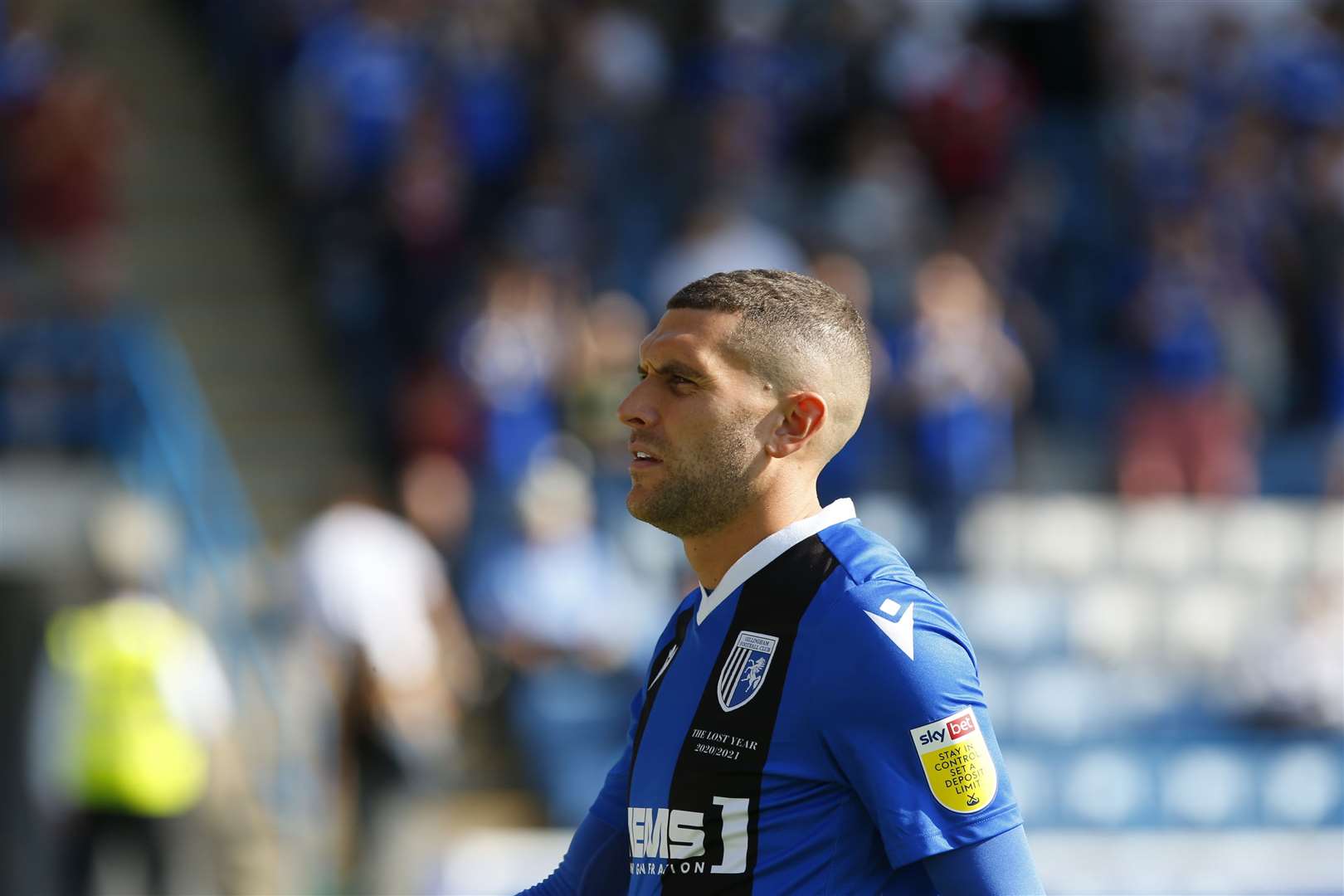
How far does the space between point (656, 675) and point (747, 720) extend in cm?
36

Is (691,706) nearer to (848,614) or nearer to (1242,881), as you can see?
(848,614)

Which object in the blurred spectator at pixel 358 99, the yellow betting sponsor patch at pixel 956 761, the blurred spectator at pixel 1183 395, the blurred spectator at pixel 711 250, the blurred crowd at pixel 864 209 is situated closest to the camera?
the yellow betting sponsor patch at pixel 956 761

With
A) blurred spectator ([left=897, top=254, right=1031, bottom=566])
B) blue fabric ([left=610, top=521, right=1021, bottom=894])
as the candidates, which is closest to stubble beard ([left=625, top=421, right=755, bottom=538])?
blue fabric ([left=610, top=521, right=1021, bottom=894])

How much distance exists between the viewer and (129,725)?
8.05 metres

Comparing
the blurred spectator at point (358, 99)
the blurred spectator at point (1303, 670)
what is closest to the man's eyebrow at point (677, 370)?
the blurred spectator at point (1303, 670)

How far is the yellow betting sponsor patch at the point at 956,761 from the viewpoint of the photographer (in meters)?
2.42

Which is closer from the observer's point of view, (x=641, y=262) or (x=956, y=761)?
(x=956, y=761)

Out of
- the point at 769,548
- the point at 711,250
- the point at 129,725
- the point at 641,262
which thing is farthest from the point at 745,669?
the point at 641,262

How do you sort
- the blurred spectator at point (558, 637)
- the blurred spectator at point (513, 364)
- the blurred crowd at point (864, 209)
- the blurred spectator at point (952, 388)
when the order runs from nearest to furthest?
the blurred spectator at point (558, 637) → the blurred spectator at point (513, 364) → the blurred spectator at point (952, 388) → the blurred crowd at point (864, 209)

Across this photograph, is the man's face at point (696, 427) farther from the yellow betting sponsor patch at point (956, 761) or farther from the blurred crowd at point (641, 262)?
the blurred crowd at point (641, 262)

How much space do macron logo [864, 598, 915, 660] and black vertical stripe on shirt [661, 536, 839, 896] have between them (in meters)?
0.14

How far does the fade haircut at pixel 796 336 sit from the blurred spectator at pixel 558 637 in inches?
242

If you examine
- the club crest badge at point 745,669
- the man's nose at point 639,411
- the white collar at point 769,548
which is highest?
the man's nose at point 639,411

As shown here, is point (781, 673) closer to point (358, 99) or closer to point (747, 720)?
point (747, 720)
